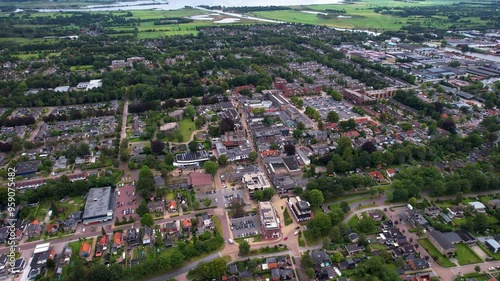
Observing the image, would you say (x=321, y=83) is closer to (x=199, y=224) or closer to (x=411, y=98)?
(x=411, y=98)

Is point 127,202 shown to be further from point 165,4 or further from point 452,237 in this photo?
point 165,4

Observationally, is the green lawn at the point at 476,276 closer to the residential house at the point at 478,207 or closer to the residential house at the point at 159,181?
the residential house at the point at 478,207

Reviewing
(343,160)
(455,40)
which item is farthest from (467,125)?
(455,40)

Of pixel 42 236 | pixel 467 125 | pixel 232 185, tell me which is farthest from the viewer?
pixel 467 125

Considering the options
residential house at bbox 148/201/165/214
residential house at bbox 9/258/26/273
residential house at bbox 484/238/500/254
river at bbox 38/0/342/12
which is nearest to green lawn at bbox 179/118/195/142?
residential house at bbox 148/201/165/214

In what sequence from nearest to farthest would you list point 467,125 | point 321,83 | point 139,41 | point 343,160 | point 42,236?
1. point 42,236
2. point 343,160
3. point 467,125
4. point 321,83
5. point 139,41

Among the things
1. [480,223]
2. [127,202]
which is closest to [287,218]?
[127,202]
